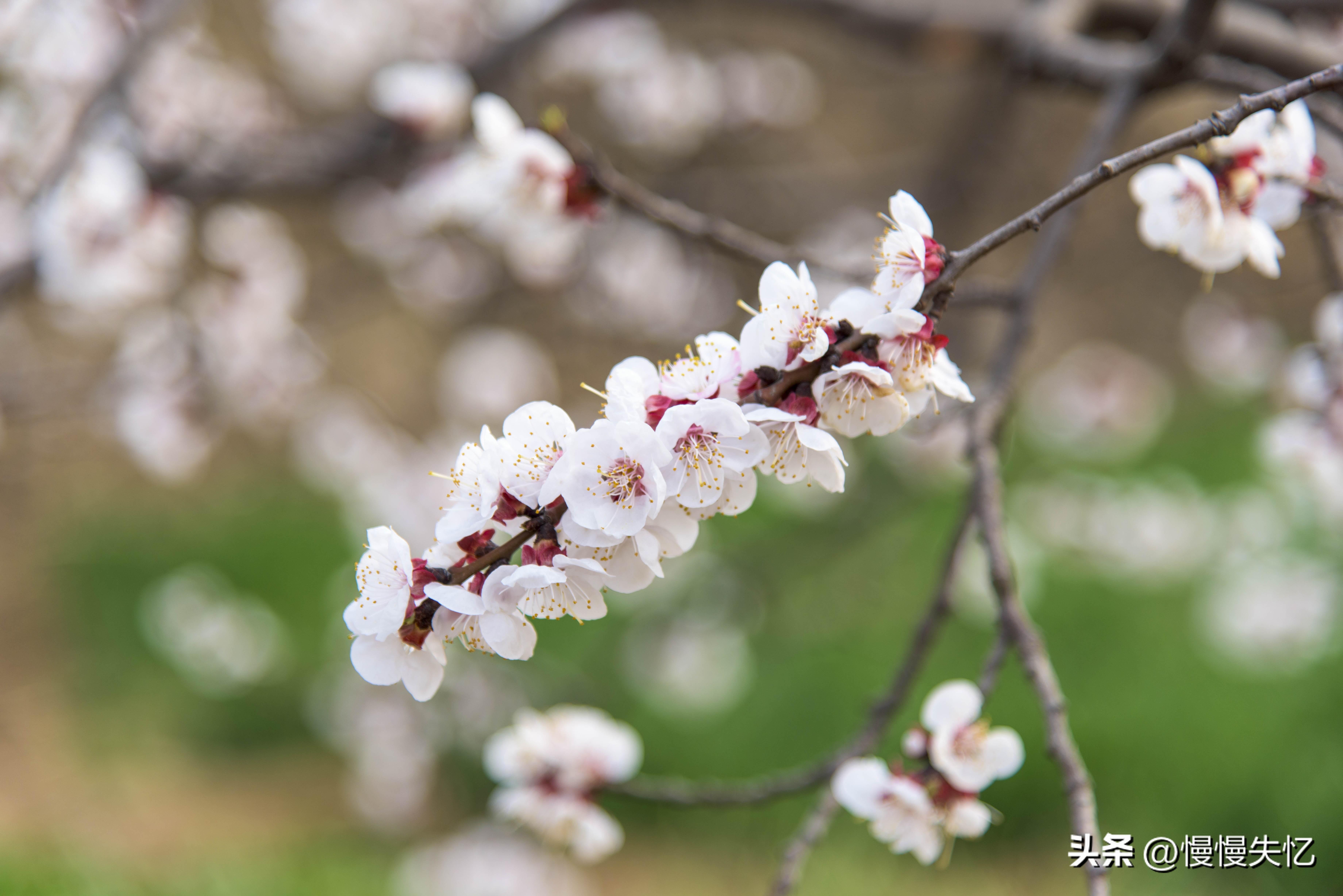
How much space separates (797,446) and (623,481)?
0.14 meters

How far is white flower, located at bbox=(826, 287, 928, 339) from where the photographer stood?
1.86 feet

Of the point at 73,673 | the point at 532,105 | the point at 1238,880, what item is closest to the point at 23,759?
the point at 73,673

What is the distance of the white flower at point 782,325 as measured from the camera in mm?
595

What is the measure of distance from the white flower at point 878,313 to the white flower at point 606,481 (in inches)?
6.2

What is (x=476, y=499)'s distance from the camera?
24.5 inches

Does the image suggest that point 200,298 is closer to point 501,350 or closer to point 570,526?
point 501,350

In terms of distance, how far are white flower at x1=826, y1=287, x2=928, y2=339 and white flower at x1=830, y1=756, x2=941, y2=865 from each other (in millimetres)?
360

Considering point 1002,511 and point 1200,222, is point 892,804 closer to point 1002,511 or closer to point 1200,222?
point 1002,511

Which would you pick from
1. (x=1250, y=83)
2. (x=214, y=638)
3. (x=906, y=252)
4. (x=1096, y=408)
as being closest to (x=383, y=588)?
(x=906, y=252)

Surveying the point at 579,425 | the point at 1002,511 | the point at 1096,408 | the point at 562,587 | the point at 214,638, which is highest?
the point at 1096,408

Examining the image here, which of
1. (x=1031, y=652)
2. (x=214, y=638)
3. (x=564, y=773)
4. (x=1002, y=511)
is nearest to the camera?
(x=1031, y=652)

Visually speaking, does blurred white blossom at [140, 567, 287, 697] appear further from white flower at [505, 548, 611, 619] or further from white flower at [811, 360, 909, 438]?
white flower at [811, 360, 909, 438]

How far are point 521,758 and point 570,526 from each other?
1.55ft

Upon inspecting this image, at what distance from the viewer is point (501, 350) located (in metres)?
3.38
